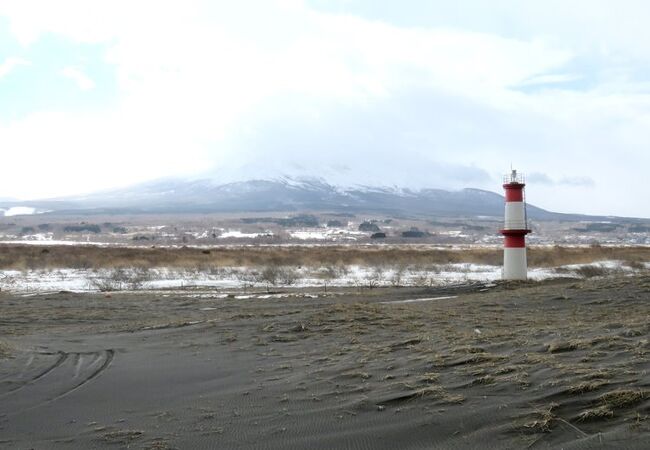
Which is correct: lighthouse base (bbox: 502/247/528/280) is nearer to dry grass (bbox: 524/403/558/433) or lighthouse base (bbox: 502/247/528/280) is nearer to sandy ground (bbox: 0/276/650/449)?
sandy ground (bbox: 0/276/650/449)

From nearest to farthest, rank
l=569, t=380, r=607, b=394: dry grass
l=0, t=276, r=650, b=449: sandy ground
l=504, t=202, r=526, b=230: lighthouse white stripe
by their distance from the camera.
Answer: l=0, t=276, r=650, b=449: sandy ground, l=569, t=380, r=607, b=394: dry grass, l=504, t=202, r=526, b=230: lighthouse white stripe

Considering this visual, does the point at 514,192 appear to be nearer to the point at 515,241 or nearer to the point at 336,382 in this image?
the point at 515,241

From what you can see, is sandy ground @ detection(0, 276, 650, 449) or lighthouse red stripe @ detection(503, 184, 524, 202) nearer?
sandy ground @ detection(0, 276, 650, 449)

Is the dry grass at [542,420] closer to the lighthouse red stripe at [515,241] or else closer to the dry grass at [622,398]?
the dry grass at [622,398]

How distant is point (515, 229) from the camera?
71.7 ft

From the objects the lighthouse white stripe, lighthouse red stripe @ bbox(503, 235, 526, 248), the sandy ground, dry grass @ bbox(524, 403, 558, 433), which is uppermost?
the lighthouse white stripe

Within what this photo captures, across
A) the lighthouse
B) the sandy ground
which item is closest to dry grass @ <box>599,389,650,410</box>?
the sandy ground

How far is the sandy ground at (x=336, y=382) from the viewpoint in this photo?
18.1 ft

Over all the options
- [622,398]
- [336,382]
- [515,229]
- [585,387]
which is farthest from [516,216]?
[622,398]

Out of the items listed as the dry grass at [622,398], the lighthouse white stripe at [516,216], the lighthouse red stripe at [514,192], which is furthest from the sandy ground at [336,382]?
the lighthouse red stripe at [514,192]

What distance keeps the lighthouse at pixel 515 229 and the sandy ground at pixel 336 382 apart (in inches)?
330

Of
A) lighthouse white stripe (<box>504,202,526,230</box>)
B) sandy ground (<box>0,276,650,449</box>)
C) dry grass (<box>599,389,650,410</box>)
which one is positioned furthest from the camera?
lighthouse white stripe (<box>504,202,526,230</box>)

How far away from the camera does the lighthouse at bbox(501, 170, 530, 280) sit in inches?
860

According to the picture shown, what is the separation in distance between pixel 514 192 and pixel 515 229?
125 cm
